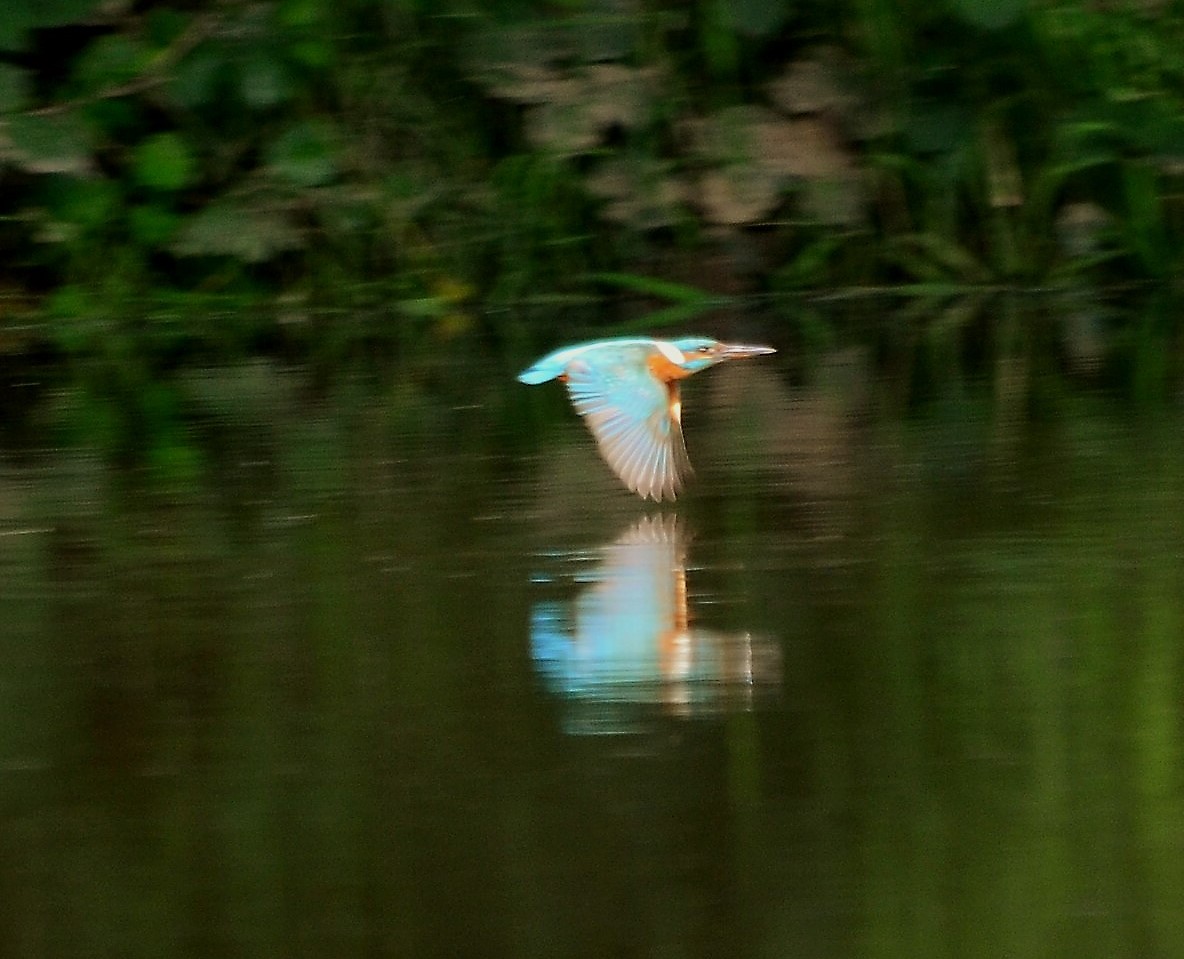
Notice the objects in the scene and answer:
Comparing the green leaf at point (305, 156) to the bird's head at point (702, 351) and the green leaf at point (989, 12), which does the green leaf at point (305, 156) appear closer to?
the green leaf at point (989, 12)

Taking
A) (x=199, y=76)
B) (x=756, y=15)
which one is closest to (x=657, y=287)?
(x=756, y=15)

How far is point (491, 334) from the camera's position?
6547 mm

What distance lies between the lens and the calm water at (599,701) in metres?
2.08

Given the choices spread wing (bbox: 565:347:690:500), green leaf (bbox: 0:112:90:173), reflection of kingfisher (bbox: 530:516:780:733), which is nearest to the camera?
reflection of kingfisher (bbox: 530:516:780:733)

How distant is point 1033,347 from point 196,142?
9.86 feet

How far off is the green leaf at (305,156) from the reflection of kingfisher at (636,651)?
3.96 m

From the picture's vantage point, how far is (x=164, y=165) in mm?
7336

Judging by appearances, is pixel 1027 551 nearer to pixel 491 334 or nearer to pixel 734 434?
pixel 734 434

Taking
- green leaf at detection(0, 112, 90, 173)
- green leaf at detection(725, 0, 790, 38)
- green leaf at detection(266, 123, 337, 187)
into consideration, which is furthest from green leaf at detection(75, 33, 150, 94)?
green leaf at detection(725, 0, 790, 38)

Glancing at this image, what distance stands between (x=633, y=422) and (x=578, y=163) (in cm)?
380

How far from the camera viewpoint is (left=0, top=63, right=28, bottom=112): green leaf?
712cm

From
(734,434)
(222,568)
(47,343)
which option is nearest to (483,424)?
(734,434)

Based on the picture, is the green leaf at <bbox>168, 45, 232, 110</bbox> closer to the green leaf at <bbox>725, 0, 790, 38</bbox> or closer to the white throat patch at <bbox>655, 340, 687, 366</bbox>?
the green leaf at <bbox>725, 0, 790, 38</bbox>

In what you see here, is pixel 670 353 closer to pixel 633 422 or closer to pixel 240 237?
pixel 633 422
